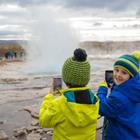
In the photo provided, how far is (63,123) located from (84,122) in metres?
0.17

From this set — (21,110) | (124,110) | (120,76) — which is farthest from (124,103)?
(21,110)

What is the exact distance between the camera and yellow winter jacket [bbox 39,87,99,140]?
303 cm

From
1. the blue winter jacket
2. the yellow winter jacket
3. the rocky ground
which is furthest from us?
the rocky ground

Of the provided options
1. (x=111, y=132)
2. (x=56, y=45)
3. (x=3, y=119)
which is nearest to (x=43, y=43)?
(x=56, y=45)

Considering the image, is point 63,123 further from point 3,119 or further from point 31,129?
point 3,119

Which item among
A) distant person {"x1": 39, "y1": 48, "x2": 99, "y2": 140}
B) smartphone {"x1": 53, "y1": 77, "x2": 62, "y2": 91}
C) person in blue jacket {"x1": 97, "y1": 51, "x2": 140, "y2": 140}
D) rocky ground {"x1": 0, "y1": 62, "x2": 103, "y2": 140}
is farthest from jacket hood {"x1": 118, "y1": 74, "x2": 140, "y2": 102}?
rocky ground {"x1": 0, "y1": 62, "x2": 103, "y2": 140}

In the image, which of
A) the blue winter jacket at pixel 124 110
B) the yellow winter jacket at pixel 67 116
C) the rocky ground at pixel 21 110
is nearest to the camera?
the yellow winter jacket at pixel 67 116

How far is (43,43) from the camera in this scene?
34.8m

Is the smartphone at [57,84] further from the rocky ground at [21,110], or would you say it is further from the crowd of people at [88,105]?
the rocky ground at [21,110]

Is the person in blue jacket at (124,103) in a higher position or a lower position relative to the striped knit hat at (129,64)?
lower

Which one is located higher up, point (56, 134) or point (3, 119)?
point (56, 134)

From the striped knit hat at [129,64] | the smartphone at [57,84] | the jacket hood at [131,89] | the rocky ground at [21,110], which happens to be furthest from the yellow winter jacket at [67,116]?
the rocky ground at [21,110]

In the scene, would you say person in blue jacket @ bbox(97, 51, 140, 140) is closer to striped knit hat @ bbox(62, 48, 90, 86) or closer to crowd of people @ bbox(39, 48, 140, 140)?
crowd of people @ bbox(39, 48, 140, 140)

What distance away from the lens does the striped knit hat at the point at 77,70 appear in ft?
10.1
